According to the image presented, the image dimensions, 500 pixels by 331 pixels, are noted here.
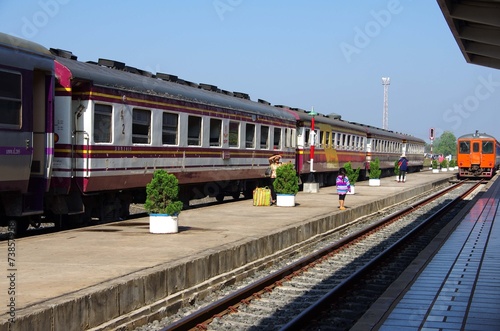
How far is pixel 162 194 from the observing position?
11273 mm

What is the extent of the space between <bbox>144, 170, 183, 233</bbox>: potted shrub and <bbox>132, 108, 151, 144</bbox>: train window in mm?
2794

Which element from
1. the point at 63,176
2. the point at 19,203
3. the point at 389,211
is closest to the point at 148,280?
the point at 19,203

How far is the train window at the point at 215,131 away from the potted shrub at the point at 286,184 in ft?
6.09

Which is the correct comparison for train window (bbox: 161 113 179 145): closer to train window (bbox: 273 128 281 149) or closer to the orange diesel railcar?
train window (bbox: 273 128 281 149)

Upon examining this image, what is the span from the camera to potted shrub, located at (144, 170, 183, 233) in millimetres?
11172

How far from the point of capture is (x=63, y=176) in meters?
11.9

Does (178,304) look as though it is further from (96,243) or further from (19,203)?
(19,203)

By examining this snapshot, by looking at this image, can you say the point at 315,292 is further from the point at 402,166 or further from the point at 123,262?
the point at 402,166

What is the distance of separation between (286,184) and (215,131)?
2.43 metres

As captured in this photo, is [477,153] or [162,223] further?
[477,153]

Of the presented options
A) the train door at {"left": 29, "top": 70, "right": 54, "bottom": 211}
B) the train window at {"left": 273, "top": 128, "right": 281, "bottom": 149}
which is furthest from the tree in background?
the train door at {"left": 29, "top": 70, "right": 54, "bottom": 211}

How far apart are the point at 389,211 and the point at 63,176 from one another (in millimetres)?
12987

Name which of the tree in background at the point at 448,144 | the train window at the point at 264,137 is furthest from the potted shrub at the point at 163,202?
the tree in background at the point at 448,144

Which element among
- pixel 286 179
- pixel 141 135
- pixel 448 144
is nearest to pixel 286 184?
pixel 286 179
